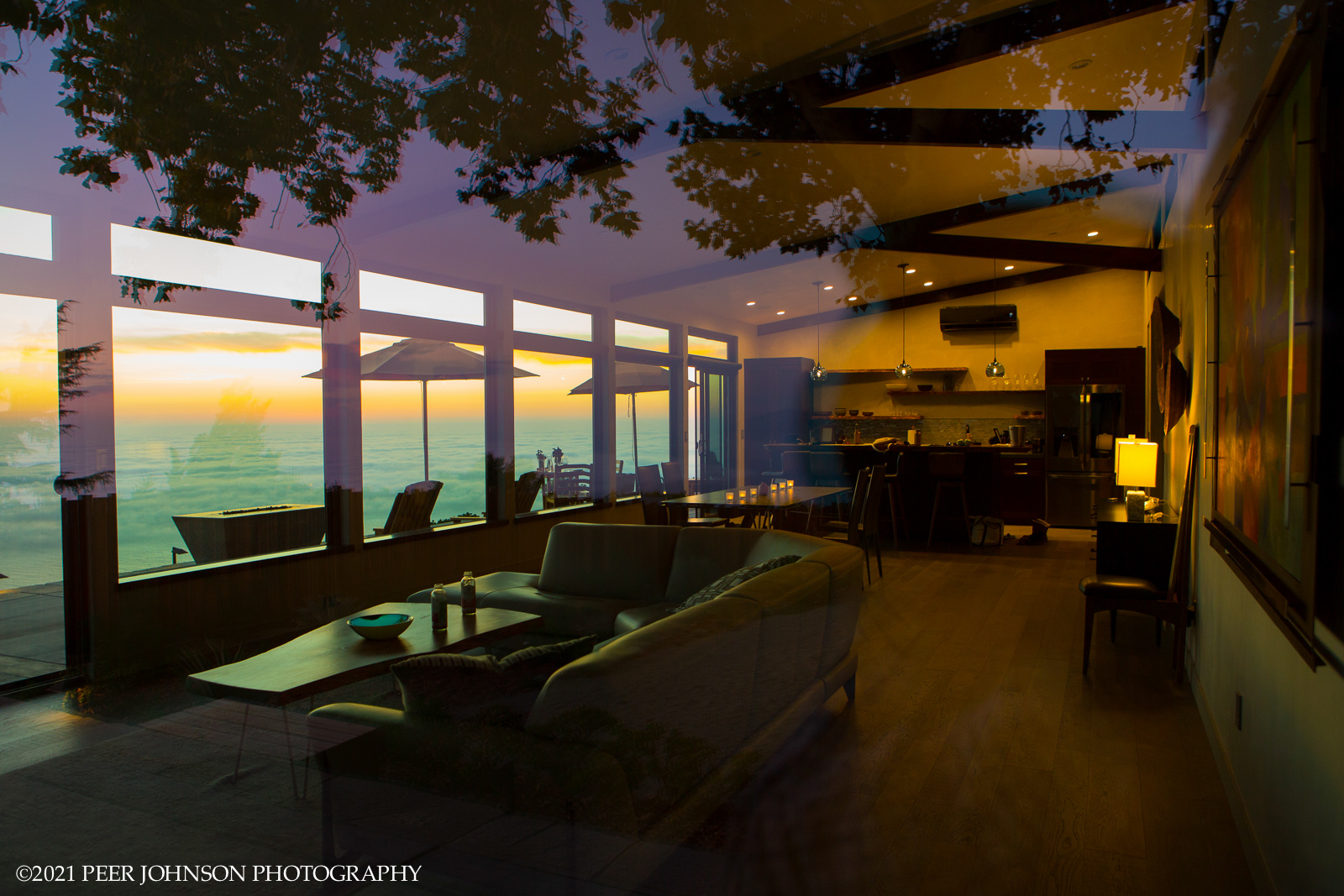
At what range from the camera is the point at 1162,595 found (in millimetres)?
3662

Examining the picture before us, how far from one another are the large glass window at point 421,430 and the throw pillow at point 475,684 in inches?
62.4

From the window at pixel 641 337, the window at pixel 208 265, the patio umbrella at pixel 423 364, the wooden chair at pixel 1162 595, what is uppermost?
the window at pixel 641 337

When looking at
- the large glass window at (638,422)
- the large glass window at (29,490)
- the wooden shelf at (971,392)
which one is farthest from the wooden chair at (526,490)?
the wooden shelf at (971,392)

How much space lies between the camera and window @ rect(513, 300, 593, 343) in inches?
135

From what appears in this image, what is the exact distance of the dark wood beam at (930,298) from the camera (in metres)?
8.89

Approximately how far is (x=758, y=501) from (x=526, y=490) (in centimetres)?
230

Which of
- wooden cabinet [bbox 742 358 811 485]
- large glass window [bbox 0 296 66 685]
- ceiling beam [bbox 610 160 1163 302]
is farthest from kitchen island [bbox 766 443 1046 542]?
large glass window [bbox 0 296 66 685]

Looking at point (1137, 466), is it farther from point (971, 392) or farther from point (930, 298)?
point (930, 298)

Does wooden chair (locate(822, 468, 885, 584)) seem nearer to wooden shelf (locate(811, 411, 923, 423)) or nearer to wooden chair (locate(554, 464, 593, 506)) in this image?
wooden chair (locate(554, 464, 593, 506))

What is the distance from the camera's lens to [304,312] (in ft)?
8.49

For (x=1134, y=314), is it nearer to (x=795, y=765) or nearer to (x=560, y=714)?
(x=795, y=765)

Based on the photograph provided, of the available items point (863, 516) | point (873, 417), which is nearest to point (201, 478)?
point (863, 516)

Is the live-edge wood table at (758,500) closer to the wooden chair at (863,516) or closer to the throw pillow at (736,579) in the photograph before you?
the wooden chair at (863,516)

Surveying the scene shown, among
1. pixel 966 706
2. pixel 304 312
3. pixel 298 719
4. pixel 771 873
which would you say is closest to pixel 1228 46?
pixel 966 706
